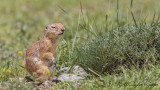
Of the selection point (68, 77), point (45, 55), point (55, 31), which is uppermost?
point (55, 31)

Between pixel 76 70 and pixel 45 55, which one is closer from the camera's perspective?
pixel 45 55

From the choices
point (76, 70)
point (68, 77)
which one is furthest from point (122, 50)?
point (68, 77)

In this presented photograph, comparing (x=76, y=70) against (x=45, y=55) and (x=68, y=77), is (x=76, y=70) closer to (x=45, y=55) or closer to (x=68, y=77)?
(x=68, y=77)

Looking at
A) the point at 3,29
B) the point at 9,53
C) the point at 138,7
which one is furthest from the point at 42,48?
the point at 138,7

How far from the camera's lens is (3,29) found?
8320 millimetres

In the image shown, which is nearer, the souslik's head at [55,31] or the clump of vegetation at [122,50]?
the souslik's head at [55,31]

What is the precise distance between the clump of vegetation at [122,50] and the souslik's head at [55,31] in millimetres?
364

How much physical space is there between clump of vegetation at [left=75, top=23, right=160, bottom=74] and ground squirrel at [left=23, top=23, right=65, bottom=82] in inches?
14.6

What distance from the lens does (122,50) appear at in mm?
4285

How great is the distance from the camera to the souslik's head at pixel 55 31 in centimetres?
402

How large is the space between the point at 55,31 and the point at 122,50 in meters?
0.96

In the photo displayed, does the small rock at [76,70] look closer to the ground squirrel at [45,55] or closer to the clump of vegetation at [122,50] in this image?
the clump of vegetation at [122,50]

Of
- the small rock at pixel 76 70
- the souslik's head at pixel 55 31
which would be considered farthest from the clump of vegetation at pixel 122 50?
the souslik's head at pixel 55 31

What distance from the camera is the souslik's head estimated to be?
402 cm
